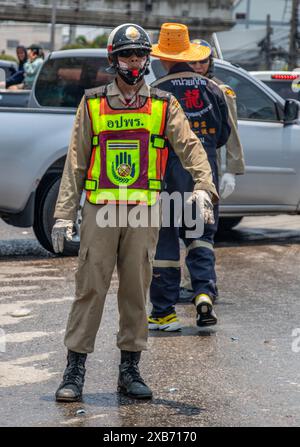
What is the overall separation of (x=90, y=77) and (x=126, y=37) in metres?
5.41

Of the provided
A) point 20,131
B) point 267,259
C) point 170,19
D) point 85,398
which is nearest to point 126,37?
point 85,398

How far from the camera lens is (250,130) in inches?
425

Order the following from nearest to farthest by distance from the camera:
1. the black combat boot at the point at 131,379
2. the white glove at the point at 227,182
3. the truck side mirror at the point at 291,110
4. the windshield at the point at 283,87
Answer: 1. the black combat boot at the point at 131,379
2. the white glove at the point at 227,182
3. the truck side mirror at the point at 291,110
4. the windshield at the point at 283,87

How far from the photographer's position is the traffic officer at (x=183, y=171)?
7.26m

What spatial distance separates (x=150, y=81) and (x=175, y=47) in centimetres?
307

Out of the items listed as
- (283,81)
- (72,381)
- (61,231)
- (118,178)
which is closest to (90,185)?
(118,178)

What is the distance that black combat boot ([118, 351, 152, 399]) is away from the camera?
566 cm

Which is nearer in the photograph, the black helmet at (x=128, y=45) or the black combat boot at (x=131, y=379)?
the black helmet at (x=128, y=45)

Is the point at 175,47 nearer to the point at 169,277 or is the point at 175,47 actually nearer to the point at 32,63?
the point at 169,277

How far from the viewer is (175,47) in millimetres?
7340

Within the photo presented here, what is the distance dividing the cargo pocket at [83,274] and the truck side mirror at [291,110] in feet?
18.0

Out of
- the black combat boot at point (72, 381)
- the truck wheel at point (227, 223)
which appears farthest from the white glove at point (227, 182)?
the truck wheel at point (227, 223)

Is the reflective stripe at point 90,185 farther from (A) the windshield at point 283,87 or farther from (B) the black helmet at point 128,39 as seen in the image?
(A) the windshield at point 283,87

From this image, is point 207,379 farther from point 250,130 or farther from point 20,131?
point 250,130
